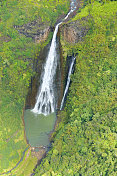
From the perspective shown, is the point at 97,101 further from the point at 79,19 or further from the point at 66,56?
the point at 79,19

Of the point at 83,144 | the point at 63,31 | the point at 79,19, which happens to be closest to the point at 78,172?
the point at 83,144

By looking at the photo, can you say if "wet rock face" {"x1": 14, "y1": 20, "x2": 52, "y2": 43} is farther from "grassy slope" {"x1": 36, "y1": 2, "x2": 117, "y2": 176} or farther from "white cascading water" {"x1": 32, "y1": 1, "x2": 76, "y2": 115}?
"grassy slope" {"x1": 36, "y1": 2, "x2": 117, "y2": 176}

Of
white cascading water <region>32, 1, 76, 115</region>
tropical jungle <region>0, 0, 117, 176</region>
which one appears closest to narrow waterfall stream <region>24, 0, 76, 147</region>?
white cascading water <region>32, 1, 76, 115</region>

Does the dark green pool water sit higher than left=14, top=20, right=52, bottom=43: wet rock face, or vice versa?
left=14, top=20, right=52, bottom=43: wet rock face

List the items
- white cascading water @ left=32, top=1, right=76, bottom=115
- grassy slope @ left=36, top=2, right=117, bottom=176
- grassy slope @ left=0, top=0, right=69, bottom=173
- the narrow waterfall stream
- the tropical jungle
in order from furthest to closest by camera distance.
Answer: white cascading water @ left=32, top=1, right=76, bottom=115
the narrow waterfall stream
grassy slope @ left=0, top=0, right=69, bottom=173
the tropical jungle
grassy slope @ left=36, top=2, right=117, bottom=176

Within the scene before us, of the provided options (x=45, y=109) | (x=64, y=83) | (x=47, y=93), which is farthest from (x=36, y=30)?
(x=45, y=109)

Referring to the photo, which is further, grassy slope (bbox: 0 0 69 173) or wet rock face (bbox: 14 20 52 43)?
wet rock face (bbox: 14 20 52 43)

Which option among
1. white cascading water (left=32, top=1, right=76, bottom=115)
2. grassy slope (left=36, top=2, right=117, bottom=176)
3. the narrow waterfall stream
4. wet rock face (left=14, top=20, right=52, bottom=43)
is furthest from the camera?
wet rock face (left=14, top=20, right=52, bottom=43)

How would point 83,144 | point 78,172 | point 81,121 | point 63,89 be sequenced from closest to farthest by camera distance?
1. point 78,172
2. point 83,144
3. point 81,121
4. point 63,89
